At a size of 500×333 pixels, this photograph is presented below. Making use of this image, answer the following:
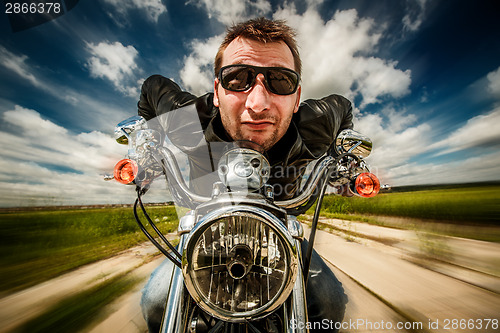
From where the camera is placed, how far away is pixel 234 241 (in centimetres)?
58

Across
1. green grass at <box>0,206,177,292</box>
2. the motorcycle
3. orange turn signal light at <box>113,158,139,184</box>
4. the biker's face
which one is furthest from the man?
green grass at <box>0,206,177,292</box>

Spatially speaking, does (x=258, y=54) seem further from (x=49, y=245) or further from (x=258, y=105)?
(x=49, y=245)

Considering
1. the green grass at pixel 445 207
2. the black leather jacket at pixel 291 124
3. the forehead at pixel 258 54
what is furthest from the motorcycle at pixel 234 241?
the green grass at pixel 445 207

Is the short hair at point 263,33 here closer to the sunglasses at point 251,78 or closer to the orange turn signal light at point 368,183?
the sunglasses at point 251,78

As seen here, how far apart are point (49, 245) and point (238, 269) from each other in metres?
9.27

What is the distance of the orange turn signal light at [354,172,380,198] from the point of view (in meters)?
0.80

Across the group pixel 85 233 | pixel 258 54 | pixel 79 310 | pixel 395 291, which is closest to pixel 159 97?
pixel 258 54

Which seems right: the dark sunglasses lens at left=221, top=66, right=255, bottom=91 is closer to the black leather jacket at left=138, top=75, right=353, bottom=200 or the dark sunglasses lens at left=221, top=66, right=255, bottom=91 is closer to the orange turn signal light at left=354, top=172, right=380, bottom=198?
the black leather jacket at left=138, top=75, right=353, bottom=200

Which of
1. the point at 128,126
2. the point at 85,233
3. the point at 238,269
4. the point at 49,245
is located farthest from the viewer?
the point at 85,233

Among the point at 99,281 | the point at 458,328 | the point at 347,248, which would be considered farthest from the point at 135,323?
the point at 347,248

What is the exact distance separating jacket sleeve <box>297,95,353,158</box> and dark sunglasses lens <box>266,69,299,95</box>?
623 millimetres

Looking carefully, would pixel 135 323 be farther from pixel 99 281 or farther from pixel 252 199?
pixel 252 199

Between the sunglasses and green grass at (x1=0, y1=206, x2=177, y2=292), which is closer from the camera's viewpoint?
the sunglasses

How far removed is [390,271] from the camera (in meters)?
2.73
